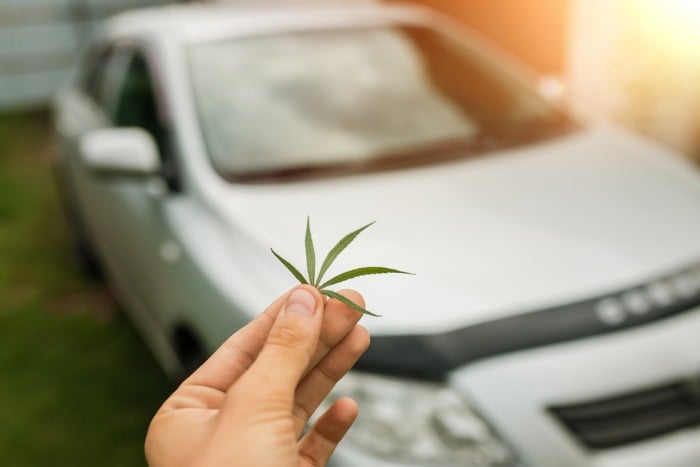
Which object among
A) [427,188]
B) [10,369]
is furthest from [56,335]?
[427,188]

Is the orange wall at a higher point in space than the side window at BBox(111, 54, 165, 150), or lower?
higher

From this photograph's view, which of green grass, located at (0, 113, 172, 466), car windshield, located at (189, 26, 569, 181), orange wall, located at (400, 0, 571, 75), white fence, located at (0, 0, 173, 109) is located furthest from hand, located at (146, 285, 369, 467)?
white fence, located at (0, 0, 173, 109)

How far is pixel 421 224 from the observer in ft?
6.77

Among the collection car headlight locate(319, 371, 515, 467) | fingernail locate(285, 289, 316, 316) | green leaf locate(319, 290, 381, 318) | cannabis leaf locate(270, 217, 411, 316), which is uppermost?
cannabis leaf locate(270, 217, 411, 316)

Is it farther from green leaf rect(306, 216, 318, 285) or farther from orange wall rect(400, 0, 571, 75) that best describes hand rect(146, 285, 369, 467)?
orange wall rect(400, 0, 571, 75)

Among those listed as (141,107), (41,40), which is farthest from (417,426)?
(41,40)

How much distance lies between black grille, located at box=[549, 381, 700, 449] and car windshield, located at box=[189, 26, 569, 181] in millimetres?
951

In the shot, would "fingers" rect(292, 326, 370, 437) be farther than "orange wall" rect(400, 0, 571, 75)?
No

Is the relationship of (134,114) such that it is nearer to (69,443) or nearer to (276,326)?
(69,443)

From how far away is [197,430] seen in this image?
91 cm

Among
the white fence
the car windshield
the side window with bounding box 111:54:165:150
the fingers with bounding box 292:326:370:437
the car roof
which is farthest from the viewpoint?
the white fence

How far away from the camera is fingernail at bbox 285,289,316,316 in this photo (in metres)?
0.84

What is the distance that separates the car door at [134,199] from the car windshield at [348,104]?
0.66 ft

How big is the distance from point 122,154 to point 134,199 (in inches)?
12.8
